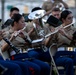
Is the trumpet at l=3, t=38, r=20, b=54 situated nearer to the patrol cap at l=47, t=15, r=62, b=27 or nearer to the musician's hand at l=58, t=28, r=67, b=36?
the musician's hand at l=58, t=28, r=67, b=36

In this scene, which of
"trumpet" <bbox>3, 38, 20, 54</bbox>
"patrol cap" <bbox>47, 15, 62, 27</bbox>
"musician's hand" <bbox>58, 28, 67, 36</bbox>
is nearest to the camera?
"trumpet" <bbox>3, 38, 20, 54</bbox>

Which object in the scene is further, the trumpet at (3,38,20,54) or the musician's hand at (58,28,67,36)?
the musician's hand at (58,28,67,36)

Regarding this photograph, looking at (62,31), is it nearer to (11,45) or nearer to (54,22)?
(54,22)

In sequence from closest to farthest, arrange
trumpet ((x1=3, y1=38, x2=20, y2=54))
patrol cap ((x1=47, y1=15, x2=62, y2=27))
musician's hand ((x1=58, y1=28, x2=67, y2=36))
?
1. trumpet ((x1=3, y1=38, x2=20, y2=54))
2. musician's hand ((x1=58, y1=28, x2=67, y2=36))
3. patrol cap ((x1=47, y1=15, x2=62, y2=27))

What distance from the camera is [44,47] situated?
9.66 metres

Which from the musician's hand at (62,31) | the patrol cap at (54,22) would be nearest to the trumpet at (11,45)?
the musician's hand at (62,31)

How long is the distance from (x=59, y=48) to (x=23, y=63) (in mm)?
1601

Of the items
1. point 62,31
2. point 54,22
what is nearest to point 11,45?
point 62,31

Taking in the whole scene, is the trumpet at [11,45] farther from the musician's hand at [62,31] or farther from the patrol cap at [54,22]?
the patrol cap at [54,22]

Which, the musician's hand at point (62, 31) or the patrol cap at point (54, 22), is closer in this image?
the musician's hand at point (62, 31)

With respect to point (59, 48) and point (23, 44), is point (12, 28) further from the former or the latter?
point (59, 48)

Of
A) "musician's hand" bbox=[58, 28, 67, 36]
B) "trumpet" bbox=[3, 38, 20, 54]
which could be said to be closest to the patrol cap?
"musician's hand" bbox=[58, 28, 67, 36]

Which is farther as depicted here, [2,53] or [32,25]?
[32,25]

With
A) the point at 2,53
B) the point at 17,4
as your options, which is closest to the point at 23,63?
the point at 2,53
